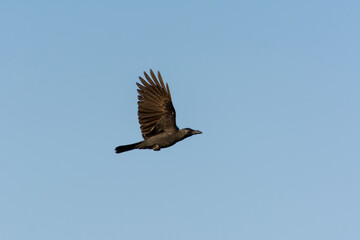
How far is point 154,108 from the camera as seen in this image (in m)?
20.8

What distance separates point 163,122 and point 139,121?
2.90 ft

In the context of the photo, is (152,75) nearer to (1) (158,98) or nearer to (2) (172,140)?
(1) (158,98)

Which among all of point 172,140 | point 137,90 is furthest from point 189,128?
point 137,90

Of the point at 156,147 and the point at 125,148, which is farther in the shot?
the point at 156,147

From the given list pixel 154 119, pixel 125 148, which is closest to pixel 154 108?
pixel 154 119

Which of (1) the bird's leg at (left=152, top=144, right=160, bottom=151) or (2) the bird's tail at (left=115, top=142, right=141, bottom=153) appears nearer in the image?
(2) the bird's tail at (left=115, top=142, right=141, bottom=153)

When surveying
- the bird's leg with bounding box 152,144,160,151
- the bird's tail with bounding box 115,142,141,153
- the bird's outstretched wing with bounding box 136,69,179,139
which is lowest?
the bird's leg with bounding box 152,144,160,151

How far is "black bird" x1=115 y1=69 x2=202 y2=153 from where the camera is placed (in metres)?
20.7

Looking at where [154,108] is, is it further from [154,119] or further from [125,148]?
[125,148]

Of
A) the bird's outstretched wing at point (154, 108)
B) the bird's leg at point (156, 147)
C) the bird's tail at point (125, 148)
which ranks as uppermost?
the bird's outstretched wing at point (154, 108)

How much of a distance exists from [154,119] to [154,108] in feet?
1.34

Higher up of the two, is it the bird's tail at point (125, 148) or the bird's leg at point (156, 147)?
the bird's tail at point (125, 148)

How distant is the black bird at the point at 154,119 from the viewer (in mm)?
20734

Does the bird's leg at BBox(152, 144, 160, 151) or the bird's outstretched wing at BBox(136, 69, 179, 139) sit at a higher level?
the bird's outstretched wing at BBox(136, 69, 179, 139)
